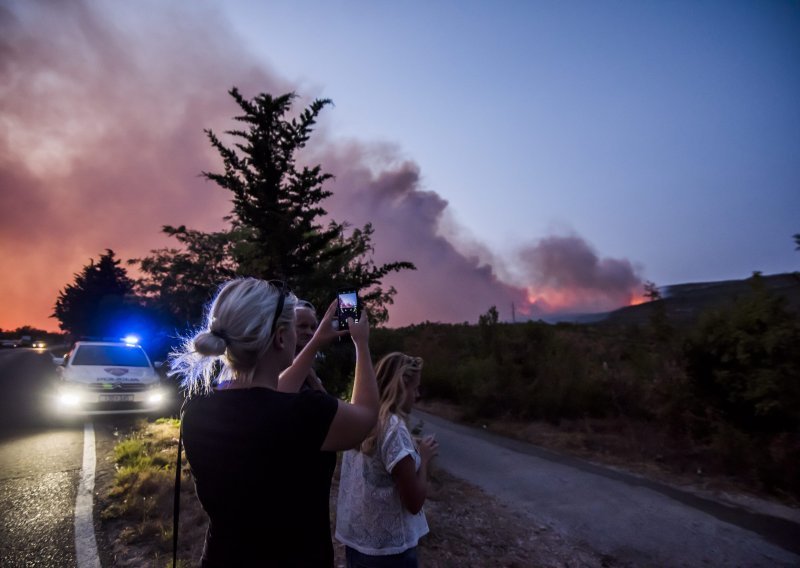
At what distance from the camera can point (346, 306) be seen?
237cm

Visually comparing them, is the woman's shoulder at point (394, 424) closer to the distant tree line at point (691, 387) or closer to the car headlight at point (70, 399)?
the distant tree line at point (691, 387)

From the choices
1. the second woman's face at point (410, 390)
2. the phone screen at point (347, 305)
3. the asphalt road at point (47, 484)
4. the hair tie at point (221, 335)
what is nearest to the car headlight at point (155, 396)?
the asphalt road at point (47, 484)

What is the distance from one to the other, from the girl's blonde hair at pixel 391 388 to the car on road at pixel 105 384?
967 centimetres

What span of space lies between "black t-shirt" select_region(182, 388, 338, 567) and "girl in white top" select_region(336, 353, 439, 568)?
783mm

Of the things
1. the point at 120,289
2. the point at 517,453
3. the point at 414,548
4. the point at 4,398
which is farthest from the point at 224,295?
the point at 120,289

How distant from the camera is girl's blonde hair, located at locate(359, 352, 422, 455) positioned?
7.93 ft

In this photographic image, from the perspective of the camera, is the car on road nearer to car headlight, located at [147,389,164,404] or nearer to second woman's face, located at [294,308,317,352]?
car headlight, located at [147,389,164,404]

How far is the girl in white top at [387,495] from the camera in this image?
90.7 inches

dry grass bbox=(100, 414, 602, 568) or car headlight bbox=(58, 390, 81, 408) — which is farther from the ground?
car headlight bbox=(58, 390, 81, 408)

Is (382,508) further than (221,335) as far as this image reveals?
Yes

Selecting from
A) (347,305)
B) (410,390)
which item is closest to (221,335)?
(347,305)

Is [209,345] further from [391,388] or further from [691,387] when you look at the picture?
[691,387]

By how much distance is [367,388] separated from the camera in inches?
67.1

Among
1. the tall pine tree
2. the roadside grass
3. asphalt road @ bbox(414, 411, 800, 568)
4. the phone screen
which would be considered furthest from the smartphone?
the tall pine tree
